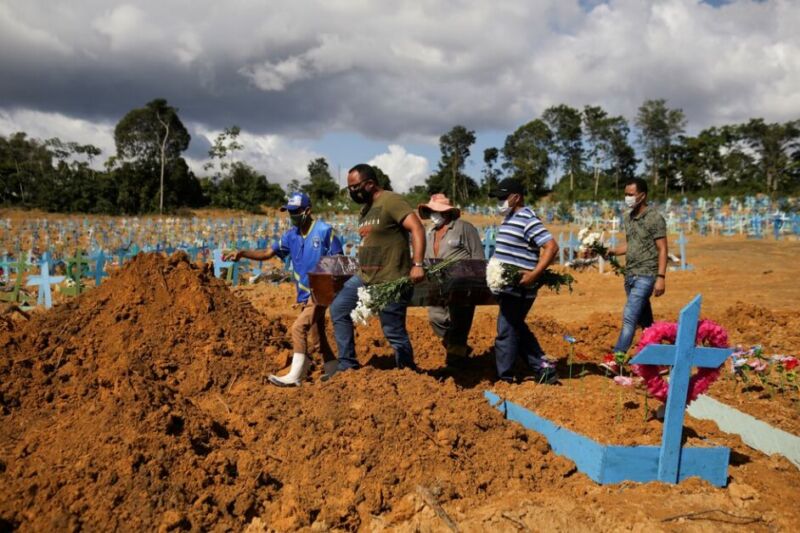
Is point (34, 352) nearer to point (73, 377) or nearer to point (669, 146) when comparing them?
point (73, 377)

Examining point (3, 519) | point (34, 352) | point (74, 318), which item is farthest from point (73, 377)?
point (3, 519)

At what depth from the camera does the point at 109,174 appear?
5041 centimetres

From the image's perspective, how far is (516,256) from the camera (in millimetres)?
4586

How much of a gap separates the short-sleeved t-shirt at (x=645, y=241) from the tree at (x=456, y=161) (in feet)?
202

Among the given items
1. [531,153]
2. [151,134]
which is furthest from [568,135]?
[151,134]

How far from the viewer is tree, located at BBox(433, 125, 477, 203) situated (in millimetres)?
68188

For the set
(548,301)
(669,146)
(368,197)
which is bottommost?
(548,301)

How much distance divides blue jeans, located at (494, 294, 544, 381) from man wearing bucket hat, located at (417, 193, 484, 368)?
100 cm

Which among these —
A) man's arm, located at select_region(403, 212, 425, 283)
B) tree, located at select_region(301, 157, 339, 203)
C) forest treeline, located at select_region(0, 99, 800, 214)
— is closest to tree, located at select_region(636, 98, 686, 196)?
forest treeline, located at select_region(0, 99, 800, 214)

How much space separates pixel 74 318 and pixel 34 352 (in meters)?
1.00

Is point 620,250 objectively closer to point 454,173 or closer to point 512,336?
point 512,336

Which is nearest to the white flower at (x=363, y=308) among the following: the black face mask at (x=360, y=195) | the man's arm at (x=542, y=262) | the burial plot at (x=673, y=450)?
the black face mask at (x=360, y=195)

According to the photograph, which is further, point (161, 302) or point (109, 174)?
point (109, 174)

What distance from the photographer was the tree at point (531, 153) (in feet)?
213
